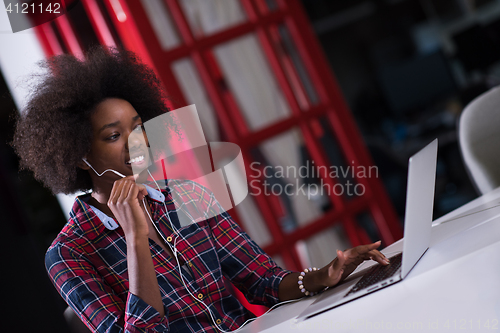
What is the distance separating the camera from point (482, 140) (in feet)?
5.19

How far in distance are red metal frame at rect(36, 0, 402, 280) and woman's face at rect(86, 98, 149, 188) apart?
0.50 meters

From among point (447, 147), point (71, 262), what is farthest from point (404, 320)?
point (447, 147)

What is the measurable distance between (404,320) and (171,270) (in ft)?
2.46

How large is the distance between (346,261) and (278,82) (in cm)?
134

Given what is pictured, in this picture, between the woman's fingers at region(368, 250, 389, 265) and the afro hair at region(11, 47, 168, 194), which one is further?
the afro hair at region(11, 47, 168, 194)

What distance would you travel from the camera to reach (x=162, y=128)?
5.32ft

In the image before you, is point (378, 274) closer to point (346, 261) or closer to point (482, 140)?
point (346, 261)

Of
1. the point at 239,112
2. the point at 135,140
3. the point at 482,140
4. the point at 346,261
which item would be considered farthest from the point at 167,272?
the point at 482,140

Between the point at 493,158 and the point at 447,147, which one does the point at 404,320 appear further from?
the point at 447,147

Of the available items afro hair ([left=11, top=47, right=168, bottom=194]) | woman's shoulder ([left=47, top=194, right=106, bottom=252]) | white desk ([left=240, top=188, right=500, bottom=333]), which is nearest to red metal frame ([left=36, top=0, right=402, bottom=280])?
afro hair ([left=11, top=47, right=168, bottom=194])

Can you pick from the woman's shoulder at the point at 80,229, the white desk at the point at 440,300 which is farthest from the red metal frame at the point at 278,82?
the white desk at the point at 440,300

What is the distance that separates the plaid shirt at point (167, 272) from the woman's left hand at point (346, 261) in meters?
0.23

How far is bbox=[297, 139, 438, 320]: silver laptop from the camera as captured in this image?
781 millimetres

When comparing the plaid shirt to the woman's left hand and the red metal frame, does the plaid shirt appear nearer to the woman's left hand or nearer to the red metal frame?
the woman's left hand
